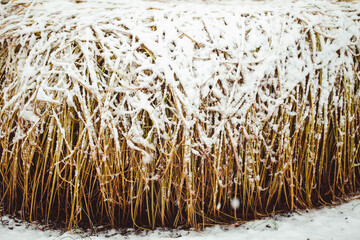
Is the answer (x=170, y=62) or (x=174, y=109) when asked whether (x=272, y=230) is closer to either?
(x=174, y=109)

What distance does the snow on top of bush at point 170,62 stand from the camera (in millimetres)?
808

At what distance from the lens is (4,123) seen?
2.92 ft

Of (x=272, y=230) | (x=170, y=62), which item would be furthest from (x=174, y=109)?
(x=272, y=230)

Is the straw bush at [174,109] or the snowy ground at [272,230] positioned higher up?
the straw bush at [174,109]

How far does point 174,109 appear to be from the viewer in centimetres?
82

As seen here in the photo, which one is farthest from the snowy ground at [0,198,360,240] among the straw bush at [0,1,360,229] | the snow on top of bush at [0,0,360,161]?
the snow on top of bush at [0,0,360,161]

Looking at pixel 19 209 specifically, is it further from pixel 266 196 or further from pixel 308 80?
pixel 308 80

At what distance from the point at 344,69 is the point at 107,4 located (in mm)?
965

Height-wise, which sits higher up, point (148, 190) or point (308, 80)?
point (308, 80)

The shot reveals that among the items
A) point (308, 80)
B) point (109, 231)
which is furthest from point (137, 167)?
point (308, 80)

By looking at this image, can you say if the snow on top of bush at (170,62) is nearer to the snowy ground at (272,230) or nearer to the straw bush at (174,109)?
the straw bush at (174,109)

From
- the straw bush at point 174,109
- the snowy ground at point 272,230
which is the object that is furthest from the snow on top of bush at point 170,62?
the snowy ground at point 272,230

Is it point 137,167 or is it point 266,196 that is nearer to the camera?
point 137,167

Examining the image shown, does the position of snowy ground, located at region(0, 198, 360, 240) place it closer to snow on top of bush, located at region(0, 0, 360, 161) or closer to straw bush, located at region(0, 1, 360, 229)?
straw bush, located at region(0, 1, 360, 229)
